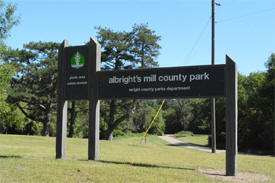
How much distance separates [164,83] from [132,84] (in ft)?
3.94

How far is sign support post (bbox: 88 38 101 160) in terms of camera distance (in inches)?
452

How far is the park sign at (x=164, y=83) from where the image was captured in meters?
10.3

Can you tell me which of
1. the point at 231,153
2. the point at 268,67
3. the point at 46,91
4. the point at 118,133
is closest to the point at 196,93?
the point at 231,153

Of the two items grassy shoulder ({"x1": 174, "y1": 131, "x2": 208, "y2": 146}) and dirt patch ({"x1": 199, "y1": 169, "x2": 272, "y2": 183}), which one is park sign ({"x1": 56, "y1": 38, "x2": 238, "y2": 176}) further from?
grassy shoulder ({"x1": 174, "y1": 131, "x2": 208, "y2": 146})

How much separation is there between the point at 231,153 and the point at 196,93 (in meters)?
2.19

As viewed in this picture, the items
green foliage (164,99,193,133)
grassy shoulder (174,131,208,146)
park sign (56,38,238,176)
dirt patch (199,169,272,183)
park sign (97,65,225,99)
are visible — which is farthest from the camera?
green foliage (164,99,193,133)

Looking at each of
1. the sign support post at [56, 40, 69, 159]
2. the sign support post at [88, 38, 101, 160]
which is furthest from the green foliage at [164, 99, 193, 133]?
the sign support post at [88, 38, 101, 160]

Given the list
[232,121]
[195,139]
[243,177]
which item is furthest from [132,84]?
[195,139]

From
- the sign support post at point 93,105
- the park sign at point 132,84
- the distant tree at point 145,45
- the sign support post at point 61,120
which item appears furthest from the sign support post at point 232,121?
the distant tree at point 145,45

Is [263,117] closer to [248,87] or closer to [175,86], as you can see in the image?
[248,87]

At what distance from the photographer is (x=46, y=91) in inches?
1499

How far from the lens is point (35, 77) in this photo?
3700cm

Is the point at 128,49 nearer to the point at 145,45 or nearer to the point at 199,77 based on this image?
the point at 145,45

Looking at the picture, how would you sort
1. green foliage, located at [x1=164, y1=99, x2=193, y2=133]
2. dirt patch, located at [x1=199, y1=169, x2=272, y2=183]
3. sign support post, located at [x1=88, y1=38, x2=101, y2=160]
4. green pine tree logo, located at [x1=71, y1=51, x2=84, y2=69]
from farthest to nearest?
green foliage, located at [x1=164, y1=99, x2=193, y2=133] < green pine tree logo, located at [x1=71, y1=51, x2=84, y2=69] < sign support post, located at [x1=88, y1=38, x2=101, y2=160] < dirt patch, located at [x1=199, y1=169, x2=272, y2=183]
